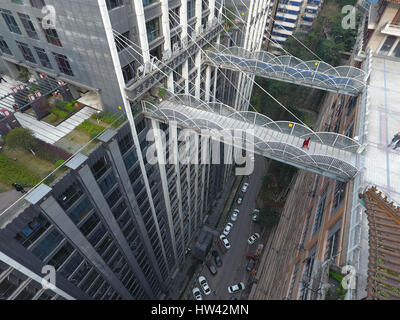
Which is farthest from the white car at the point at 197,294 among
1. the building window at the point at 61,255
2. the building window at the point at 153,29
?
the building window at the point at 153,29

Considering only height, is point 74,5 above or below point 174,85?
above

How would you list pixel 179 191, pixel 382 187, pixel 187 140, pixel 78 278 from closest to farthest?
pixel 382 187
pixel 78 278
pixel 187 140
pixel 179 191

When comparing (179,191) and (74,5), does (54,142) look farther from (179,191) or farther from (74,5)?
(179,191)

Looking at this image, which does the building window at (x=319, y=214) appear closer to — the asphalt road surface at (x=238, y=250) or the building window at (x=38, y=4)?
the building window at (x=38, y=4)

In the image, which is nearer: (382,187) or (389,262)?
(389,262)

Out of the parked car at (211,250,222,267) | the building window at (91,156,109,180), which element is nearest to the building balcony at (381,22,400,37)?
the building window at (91,156,109,180)

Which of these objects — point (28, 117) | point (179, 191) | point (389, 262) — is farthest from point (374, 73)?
point (28, 117)
